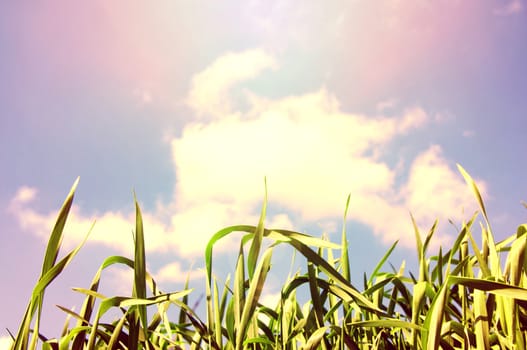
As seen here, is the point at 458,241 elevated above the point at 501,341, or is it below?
above

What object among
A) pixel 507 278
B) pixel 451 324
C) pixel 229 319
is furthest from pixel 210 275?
pixel 507 278

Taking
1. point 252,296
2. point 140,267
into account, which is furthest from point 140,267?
point 252,296

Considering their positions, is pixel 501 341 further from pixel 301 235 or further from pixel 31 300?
pixel 31 300

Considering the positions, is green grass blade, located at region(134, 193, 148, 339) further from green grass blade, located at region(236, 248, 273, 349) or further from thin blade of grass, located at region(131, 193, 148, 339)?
green grass blade, located at region(236, 248, 273, 349)

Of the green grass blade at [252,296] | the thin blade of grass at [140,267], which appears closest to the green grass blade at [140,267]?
the thin blade of grass at [140,267]

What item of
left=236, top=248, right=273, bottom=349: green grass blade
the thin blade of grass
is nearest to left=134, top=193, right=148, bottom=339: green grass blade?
the thin blade of grass

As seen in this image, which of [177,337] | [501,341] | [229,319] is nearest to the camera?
[501,341]

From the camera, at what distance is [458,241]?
2.40ft

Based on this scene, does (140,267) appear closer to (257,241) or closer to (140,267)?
(140,267)

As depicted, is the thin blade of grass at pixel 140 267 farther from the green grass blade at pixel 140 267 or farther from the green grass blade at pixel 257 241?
the green grass blade at pixel 257 241

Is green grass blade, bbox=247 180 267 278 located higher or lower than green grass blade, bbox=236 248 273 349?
higher

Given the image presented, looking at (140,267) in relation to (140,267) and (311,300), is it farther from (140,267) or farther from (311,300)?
(311,300)

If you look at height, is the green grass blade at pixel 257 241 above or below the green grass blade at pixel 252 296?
above

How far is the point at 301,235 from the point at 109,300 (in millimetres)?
239
